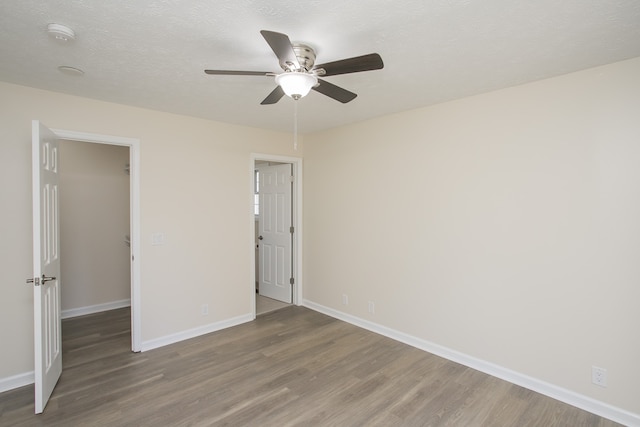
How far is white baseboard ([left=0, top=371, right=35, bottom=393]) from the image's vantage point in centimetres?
258

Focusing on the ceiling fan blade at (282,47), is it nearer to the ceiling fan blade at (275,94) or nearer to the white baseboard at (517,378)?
the ceiling fan blade at (275,94)

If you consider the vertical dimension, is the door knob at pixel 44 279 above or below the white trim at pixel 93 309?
above

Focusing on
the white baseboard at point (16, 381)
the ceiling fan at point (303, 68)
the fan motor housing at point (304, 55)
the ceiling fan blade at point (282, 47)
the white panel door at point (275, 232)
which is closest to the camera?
the ceiling fan blade at point (282, 47)

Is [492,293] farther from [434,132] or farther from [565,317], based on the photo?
[434,132]

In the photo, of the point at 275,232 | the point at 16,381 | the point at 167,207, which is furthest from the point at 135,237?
the point at 275,232

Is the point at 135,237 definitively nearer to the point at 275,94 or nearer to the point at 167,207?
the point at 167,207

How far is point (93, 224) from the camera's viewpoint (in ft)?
14.3

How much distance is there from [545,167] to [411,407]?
213 centimetres

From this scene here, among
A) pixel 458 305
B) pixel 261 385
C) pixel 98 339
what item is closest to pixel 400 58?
pixel 458 305

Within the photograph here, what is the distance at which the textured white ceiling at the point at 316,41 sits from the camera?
159 centimetres

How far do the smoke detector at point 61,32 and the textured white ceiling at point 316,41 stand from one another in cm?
4

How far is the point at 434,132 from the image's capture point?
3.18 metres

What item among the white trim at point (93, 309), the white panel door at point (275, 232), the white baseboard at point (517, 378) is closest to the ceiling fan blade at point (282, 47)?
the white baseboard at point (517, 378)

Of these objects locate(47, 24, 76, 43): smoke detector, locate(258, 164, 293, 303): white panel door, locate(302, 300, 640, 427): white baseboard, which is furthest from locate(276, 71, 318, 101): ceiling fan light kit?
locate(258, 164, 293, 303): white panel door
